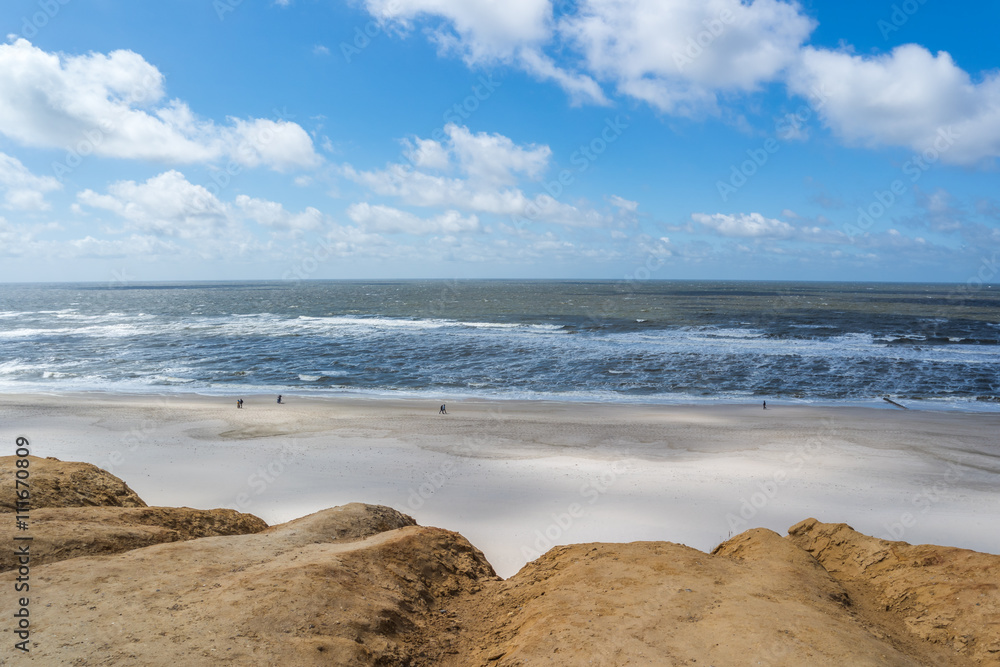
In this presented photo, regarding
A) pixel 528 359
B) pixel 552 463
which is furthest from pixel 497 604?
pixel 528 359

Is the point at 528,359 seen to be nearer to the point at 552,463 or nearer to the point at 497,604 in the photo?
the point at 552,463

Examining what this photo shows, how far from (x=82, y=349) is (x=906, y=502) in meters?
58.7

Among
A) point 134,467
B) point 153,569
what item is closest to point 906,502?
point 153,569

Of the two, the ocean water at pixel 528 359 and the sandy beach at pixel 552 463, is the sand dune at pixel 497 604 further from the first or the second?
the ocean water at pixel 528 359

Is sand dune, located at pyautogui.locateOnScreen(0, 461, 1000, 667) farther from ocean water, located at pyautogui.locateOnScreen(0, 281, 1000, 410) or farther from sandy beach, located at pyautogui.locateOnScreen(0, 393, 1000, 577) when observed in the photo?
ocean water, located at pyautogui.locateOnScreen(0, 281, 1000, 410)

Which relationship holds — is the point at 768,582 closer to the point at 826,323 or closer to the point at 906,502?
the point at 906,502

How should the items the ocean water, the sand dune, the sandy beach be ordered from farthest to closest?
the ocean water, the sandy beach, the sand dune

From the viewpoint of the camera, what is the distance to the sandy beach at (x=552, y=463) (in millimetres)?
13625

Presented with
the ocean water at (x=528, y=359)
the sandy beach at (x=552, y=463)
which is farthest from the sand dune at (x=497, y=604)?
the ocean water at (x=528, y=359)

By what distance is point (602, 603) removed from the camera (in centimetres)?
730

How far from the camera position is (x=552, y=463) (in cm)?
1802

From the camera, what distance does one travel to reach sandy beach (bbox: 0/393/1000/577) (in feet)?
44.7

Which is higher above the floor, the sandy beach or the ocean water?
the ocean water

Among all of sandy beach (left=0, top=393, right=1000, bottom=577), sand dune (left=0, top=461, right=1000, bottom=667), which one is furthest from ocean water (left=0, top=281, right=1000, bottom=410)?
sand dune (left=0, top=461, right=1000, bottom=667)
